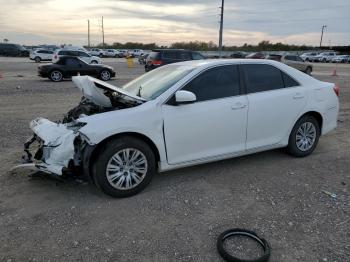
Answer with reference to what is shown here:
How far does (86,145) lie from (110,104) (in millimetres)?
821

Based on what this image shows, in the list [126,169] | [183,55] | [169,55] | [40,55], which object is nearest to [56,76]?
[169,55]

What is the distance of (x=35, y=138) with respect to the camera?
497 cm

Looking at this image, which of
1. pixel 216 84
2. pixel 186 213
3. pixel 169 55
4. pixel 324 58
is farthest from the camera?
pixel 324 58

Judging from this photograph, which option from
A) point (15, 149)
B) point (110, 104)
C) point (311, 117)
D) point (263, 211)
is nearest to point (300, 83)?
point (311, 117)

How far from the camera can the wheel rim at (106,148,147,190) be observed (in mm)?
4152

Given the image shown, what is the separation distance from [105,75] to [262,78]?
50.1 ft

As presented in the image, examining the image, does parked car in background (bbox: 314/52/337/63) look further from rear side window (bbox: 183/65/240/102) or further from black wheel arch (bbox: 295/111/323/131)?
rear side window (bbox: 183/65/240/102)

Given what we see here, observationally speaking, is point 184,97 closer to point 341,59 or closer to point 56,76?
point 56,76

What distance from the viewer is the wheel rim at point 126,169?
4152 mm

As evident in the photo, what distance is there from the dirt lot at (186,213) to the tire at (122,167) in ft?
0.46

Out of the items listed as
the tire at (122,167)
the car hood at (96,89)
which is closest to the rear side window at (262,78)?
the car hood at (96,89)

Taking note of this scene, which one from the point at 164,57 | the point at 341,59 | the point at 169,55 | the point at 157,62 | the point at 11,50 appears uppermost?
the point at 169,55

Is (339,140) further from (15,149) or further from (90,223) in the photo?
(15,149)

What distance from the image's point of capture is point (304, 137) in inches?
224
